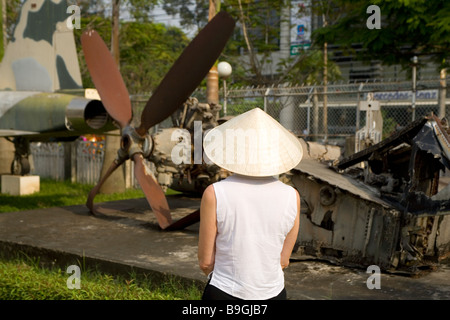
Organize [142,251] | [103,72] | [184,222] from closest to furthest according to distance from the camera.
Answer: [142,251], [184,222], [103,72]

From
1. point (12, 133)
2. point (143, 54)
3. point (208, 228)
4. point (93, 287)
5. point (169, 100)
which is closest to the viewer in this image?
point (208, 228)

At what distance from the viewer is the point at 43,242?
6977 mm

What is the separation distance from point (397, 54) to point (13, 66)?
32.2 feet

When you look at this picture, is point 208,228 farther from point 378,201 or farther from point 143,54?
point 143,54

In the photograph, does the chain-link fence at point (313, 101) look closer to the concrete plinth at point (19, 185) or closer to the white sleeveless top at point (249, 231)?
the concrete plinth at point (19, 185)

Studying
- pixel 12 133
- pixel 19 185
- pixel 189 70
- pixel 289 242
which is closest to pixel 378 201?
pixel 289 242

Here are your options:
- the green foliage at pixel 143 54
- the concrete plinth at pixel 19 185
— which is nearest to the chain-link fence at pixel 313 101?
the concrete plinth at pixel 19 185

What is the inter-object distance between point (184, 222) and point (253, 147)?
5366mm

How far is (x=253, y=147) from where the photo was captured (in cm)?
263

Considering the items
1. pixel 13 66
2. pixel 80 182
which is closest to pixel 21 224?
pixel 13 66

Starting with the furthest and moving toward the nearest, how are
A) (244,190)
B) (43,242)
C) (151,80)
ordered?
(151,80), (43,242), (244,190)

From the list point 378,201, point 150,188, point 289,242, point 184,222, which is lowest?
point 184,222

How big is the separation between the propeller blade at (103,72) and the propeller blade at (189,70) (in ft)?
3.22
